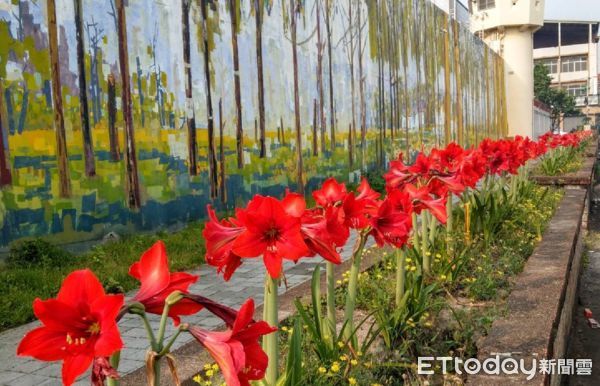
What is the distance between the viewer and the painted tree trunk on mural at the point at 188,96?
7.32 m

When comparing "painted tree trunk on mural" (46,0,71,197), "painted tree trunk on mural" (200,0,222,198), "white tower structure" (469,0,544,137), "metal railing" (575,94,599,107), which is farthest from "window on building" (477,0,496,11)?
"metal railing" (575,94,599,107)

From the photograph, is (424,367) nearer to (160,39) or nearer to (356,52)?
(160,39)

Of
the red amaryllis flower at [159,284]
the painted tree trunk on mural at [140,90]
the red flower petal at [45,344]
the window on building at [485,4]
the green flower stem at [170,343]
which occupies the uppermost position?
the window on building at [485,4]

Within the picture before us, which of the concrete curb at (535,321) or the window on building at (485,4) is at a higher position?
the window on building at (485,4)

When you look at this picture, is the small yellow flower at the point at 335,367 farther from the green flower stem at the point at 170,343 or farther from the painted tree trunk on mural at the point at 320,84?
the painted tree trunk on mural at the point at 320,84

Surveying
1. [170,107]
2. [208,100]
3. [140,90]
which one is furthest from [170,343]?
[208,100]

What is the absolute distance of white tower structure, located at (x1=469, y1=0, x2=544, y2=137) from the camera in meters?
28.3

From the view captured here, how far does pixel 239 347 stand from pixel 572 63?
7697 centimetres

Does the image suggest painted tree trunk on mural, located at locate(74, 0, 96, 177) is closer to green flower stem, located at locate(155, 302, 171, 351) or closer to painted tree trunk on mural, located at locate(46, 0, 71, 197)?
painted tree trunk on mural, located at locate(46, 0, 71, 197)

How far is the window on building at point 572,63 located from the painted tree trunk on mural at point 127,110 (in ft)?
236

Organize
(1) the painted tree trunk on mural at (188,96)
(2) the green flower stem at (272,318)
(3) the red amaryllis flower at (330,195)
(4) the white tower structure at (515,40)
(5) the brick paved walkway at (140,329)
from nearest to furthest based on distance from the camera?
(2) the green flower stem at (272,318) < (3) the red amaryllis flower at (330,195) < (5) the brick paved walkway at (140,329) < (1) the painted tree trunk on mural at (188,96) < (4) the white tower structure at (515,40)

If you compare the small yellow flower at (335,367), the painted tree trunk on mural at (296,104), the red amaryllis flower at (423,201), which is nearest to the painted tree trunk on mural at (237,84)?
the painted tree trunk on mural at (296,104)

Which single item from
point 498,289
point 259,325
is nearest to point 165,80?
point 498,289

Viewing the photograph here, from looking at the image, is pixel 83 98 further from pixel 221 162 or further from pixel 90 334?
pixel 90 334
